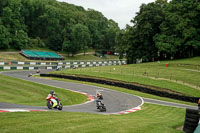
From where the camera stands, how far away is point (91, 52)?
116000mm

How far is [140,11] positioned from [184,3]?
13.3m

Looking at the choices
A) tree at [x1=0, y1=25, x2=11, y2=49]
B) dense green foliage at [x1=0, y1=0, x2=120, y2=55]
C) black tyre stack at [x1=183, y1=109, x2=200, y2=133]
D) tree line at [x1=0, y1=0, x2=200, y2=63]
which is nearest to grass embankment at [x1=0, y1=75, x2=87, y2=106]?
black tyre stack at [x1=183, y1=109, x2=200, y2=133]

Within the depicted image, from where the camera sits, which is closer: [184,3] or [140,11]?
[184,3]

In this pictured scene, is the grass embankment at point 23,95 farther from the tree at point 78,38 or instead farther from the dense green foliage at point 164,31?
the tree at point 78,38

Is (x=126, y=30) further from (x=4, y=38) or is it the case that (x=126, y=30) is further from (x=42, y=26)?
(x=42, y=26)

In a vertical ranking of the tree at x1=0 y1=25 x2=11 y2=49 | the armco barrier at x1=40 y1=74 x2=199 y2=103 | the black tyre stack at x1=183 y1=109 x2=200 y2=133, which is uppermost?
the tree at x1=0 y1=25 x2=11 y2=49

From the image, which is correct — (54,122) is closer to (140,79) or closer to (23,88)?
(23,88)

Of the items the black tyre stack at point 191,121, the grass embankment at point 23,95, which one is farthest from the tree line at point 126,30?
the black tyre stack at point 191,121

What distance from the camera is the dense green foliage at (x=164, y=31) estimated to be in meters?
59.8

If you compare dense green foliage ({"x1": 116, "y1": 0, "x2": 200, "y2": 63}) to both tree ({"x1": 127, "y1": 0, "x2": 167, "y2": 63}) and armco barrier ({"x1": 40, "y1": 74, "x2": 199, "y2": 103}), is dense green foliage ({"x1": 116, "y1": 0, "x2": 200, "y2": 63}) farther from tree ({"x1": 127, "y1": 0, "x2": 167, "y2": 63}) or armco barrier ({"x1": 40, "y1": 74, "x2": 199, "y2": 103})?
armco barrier ({"x1": 40, "y1": 74, "x2": 199, "y2": 103})

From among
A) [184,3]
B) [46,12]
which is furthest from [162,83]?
[46,12]

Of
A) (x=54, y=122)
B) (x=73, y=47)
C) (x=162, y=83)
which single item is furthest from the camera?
(x=73, y=47)

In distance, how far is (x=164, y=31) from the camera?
2496 inches

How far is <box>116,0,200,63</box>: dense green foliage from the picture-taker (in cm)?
5981
